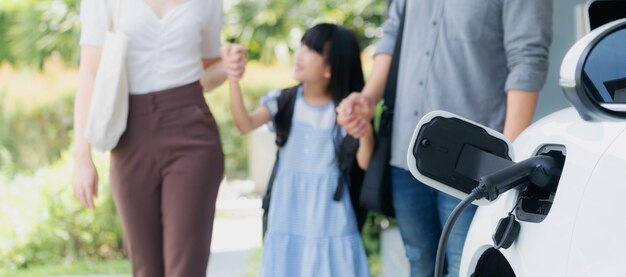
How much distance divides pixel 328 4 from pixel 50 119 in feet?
18.4

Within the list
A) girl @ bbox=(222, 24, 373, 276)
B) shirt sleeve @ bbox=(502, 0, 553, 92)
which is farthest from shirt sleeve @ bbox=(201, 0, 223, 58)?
shirt sleeve @ bbox=(502, 0, 553, 92)

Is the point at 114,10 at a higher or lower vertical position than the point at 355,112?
higher

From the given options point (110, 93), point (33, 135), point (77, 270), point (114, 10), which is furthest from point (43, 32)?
point (110, 93)

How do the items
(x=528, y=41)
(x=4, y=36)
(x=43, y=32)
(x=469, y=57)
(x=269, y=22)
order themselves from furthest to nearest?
1. (x=4, y=36)
2. (x=43, y=32)
3. (x=269, y=22)
4. (x=469, y=57)
5. (x=528, y=41)

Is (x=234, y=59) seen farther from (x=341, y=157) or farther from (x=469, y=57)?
(x=469, y=57)

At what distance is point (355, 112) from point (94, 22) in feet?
3.12

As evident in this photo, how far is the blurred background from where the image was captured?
6.77 m

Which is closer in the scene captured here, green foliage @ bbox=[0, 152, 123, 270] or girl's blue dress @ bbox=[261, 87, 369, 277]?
girl's blue dress @ bbox=[261, 87, 369, 277]

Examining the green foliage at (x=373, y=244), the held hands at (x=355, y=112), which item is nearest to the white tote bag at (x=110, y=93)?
the held hands at (x=355, y=112)

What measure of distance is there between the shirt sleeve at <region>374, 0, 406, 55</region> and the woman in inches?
27.3

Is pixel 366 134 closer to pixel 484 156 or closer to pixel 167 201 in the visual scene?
pixel 167 201

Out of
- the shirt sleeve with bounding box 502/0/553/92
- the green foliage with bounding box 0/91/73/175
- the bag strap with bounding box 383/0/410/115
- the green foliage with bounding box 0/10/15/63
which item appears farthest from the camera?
the green foliage with bounding box 0/10/15/63

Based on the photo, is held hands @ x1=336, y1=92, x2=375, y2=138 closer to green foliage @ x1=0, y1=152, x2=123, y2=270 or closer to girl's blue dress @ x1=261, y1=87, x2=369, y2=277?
girl's blue dress @ x1=261, y1=87, x2=369, y2=277

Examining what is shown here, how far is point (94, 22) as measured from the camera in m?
3.36
